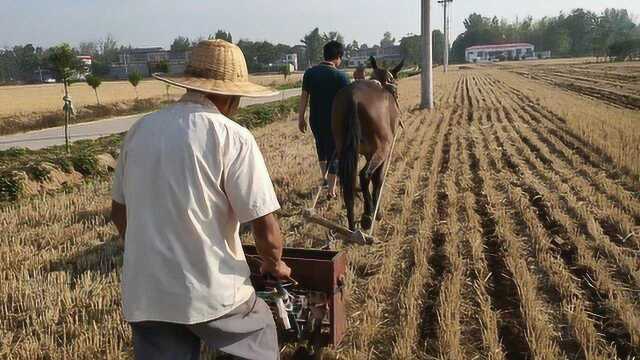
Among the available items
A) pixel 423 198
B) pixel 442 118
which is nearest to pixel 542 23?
pixel 442 118

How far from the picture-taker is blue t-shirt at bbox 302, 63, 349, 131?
217 inches

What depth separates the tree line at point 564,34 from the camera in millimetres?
94188

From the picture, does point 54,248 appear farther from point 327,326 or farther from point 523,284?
point 523,284

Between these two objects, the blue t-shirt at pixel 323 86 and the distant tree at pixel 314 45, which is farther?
the distant tree at pixel 314 45

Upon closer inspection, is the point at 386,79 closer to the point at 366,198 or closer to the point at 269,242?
the point at 366,198

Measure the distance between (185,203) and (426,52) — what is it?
17609 mm

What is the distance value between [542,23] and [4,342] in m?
147

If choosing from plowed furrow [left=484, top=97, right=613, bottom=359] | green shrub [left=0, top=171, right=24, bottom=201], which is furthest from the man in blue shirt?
green shrub [left=0, top=171, right=24, bottom=201]

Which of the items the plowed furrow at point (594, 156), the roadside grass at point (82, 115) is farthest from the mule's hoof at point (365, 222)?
the roadside grass at point (82, 115)

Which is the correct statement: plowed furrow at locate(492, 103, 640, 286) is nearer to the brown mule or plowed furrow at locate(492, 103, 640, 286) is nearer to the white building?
the brown mule

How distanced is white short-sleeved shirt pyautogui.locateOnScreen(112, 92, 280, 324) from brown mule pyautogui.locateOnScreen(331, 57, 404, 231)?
10.3ft

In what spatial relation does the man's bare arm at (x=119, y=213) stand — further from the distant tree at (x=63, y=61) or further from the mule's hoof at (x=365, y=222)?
the distant tree at (x=63, y=61)

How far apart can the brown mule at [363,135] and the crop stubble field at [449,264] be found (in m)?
0.47

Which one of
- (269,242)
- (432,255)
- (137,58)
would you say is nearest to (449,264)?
(432,255)
